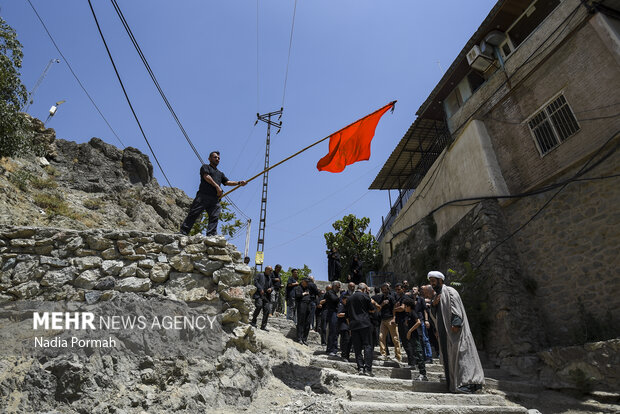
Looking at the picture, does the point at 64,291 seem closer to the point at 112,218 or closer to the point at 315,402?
the point at 315,402

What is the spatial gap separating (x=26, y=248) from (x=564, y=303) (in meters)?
11.3

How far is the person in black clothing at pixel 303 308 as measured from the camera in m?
8.25

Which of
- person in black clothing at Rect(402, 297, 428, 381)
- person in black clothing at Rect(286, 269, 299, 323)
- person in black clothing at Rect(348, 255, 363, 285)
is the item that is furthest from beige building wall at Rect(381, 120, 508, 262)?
person in black clothing at Rect(286, 269, 299, 323)

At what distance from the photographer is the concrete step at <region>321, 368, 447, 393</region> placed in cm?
530

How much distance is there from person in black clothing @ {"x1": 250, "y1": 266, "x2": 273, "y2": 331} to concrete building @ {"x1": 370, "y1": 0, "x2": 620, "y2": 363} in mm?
5946

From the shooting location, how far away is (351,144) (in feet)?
26.9

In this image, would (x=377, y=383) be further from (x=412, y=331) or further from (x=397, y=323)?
(x=397, y=323)

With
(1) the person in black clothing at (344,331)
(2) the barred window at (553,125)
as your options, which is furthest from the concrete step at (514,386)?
(2) the barred window at (553,125)

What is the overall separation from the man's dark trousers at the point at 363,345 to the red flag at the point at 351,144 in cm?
395

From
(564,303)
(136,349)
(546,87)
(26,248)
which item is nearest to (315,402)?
(136,349)

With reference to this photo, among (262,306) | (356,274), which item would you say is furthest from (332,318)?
(356,274)

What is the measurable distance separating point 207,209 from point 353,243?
14.0 meters

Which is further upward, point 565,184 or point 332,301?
point 565,184

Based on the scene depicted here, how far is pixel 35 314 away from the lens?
13.8 feet
